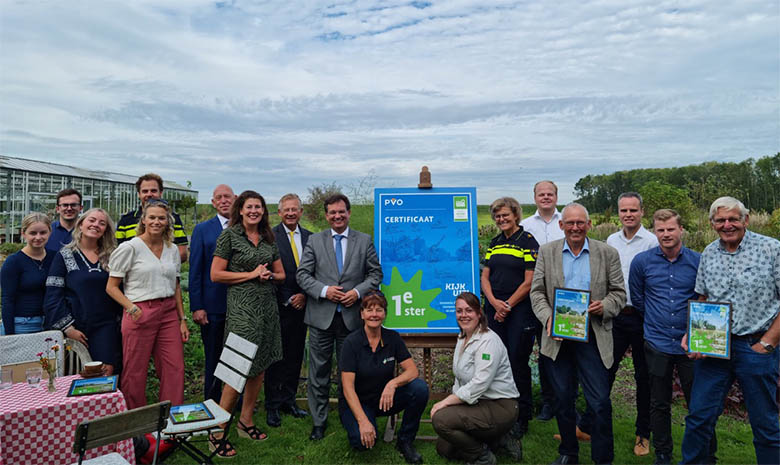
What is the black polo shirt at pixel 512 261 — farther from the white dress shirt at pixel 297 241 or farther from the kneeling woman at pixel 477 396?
the white dress shirt at pixel 297 241

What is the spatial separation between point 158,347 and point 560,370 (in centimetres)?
309

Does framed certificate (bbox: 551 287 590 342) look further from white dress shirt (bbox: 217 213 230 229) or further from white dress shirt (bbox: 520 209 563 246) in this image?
white dress shirt (bbox: 217 213 230 229)

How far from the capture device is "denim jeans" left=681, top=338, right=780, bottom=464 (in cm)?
304

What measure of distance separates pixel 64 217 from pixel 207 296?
1.52 meters

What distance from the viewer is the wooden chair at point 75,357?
147 inches

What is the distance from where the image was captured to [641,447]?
3941 millimetres

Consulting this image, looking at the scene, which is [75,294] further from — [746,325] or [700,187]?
[700,187]

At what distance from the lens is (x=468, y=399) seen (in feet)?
11.7

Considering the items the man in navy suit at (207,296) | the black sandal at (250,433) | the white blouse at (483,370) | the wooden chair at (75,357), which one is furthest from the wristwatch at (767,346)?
the wooden chair at (75,357)

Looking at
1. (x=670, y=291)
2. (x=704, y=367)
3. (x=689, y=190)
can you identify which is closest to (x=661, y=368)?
(x=704, y=367)

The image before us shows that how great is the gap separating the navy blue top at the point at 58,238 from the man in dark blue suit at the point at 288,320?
1.83 meters

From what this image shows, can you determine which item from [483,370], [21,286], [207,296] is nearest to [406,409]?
[483,370]

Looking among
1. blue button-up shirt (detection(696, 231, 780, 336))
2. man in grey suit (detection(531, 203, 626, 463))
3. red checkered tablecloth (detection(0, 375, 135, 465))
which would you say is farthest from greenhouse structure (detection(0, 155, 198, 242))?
blue button-up shirt (detection(696, 231, 780, 336))

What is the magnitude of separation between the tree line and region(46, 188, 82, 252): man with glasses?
1075 centimetres
